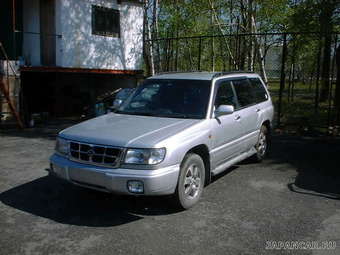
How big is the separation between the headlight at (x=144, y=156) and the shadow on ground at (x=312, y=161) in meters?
2.57

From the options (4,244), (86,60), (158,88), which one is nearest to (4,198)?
(4,244)

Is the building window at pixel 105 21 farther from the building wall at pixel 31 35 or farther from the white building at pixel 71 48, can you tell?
the building wall at pixel 31 35

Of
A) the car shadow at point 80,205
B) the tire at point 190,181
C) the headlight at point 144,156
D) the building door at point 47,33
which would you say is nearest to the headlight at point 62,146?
the car shadow at point 80,205

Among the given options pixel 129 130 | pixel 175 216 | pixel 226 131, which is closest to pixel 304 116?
pixel 226 131

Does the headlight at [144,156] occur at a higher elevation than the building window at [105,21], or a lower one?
lower

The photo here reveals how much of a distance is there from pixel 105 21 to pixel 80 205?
11.4 metres

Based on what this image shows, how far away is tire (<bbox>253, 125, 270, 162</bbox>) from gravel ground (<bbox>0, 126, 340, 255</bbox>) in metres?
0.42

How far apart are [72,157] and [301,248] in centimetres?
287

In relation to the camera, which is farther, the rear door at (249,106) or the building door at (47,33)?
the building door at (47,33)

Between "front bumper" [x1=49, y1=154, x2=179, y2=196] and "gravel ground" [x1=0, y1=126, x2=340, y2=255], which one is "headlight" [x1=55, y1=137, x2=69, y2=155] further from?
"gravel ground" [x1=0, y1=126, x2=340, y2=255]

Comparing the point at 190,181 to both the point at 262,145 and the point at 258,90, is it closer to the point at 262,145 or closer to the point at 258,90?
the point at 262,145

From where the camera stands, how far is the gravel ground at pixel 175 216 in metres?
3.93

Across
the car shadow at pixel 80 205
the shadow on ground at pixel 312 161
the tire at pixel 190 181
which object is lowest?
the car shadow at pixel 80 205

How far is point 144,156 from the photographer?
14.2ft
